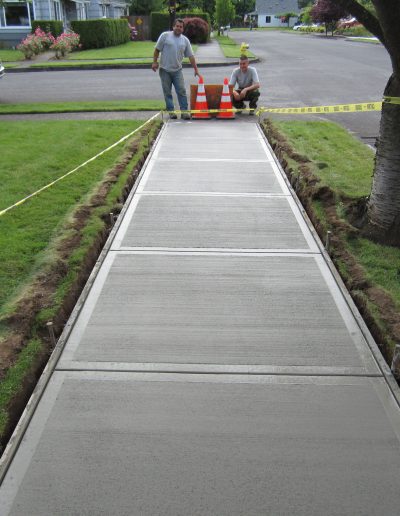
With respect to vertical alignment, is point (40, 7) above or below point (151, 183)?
above

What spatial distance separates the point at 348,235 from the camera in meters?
5.01

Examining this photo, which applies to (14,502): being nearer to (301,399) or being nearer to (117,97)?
(301,399)

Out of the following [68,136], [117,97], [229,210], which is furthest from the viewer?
[117,97]

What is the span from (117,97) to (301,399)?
12611mm

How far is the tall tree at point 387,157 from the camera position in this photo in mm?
4598

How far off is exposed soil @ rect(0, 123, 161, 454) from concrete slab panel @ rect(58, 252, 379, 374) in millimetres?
146

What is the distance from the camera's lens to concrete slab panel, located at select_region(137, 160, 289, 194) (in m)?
6.41

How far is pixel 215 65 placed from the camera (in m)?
23.5

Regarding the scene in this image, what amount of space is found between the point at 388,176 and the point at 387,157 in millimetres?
173

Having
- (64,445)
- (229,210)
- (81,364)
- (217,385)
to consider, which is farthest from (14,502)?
(229,210)

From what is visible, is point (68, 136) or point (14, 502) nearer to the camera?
point (14, 502)

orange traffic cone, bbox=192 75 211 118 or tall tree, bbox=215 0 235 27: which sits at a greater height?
tall tree, bbox=215 0 235 27

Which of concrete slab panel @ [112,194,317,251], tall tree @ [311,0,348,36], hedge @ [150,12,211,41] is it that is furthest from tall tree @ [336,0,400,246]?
tall tree @ [311,0,348,36]

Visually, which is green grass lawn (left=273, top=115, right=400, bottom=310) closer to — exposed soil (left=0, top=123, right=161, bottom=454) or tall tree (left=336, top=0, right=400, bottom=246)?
tall tree (left=336, top=0, right=400, bottom=246)
